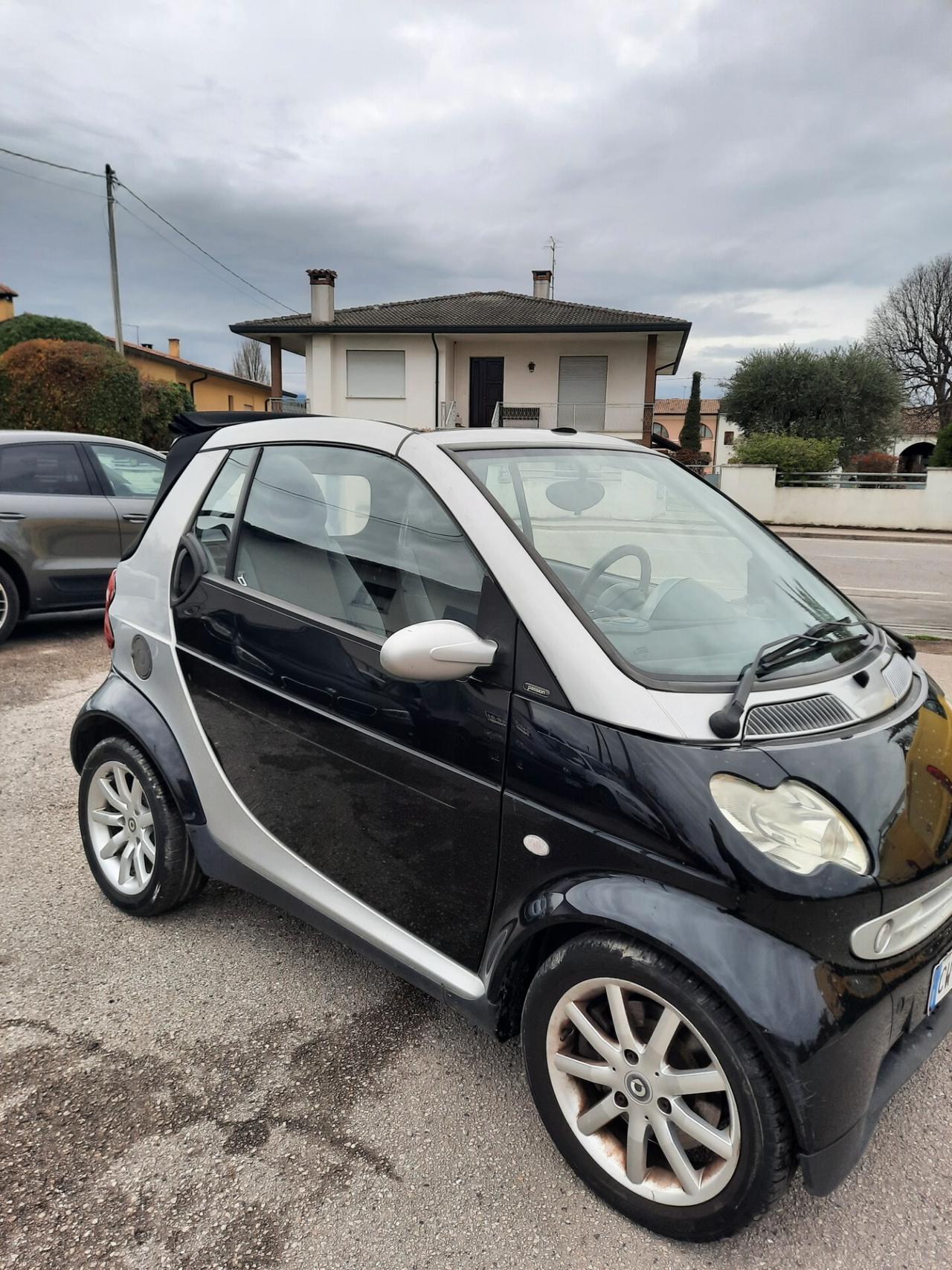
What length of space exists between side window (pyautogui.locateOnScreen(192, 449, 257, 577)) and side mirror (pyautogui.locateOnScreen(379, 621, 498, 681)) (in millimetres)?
987

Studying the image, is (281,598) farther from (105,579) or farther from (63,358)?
(63,358)

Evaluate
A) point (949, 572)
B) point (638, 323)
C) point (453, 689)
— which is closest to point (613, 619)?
point (453, 689)

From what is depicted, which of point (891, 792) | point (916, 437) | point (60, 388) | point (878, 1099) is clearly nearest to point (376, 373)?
point (60, 388)

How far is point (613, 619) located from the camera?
193 cm

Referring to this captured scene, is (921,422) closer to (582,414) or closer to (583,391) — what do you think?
(583,391)

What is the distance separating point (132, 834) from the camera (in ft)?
9.37

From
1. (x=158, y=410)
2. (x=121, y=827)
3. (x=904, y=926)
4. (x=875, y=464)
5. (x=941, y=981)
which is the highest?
(x=158, y=410)

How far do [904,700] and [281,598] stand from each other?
166 centimetres

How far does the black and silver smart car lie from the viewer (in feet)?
5.03

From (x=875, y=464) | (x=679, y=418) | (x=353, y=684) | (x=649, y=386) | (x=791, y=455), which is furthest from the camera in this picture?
(x=679, y=418)

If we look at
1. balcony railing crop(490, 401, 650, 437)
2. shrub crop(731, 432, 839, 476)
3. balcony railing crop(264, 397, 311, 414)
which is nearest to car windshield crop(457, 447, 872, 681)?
shrub crop(731, 432, 839, 476)

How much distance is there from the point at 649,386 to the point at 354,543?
2799 centimetres

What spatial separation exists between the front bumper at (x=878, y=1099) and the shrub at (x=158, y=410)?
2269cm

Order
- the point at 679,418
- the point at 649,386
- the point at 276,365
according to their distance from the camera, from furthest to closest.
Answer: the point at 679,418 → the point at 276,365 → the point at 649,386
